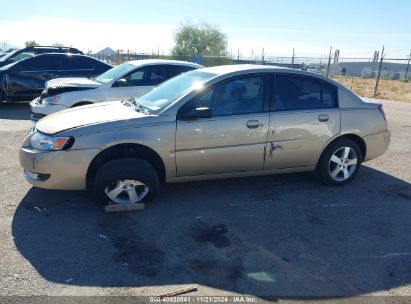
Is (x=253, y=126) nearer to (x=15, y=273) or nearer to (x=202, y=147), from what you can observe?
(x=202, y=147)

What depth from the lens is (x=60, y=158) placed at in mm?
4086

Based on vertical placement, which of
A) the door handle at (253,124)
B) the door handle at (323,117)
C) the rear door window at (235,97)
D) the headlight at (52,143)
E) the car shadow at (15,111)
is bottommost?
the car shadow at (15,111)

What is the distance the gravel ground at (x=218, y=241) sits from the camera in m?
3.10

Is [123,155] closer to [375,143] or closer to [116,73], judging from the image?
[375,143]

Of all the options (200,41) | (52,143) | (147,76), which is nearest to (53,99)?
(147,76)

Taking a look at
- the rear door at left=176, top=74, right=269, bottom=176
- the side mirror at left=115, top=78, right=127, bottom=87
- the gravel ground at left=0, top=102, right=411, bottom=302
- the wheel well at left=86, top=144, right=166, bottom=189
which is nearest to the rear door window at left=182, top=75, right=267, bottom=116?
the rear door at left=176, top=74, right=269, bottom=176

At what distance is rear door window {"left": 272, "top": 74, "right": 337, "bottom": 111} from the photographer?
4855mm

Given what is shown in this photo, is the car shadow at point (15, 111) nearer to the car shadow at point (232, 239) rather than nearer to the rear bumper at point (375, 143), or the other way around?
the car shadow at point (232, 239)

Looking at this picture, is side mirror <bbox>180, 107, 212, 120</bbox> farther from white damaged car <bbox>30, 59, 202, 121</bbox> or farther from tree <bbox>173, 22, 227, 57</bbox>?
tree <bbox>173, 22, 227, 57</bbox>

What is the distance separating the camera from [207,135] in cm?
444

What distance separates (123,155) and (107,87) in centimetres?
425

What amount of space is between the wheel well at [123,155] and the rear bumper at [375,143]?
289 centimetres

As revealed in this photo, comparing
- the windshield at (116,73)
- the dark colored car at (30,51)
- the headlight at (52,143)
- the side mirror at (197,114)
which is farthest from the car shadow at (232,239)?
the dark colored car at (30,51)

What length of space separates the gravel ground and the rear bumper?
1.52 ft
